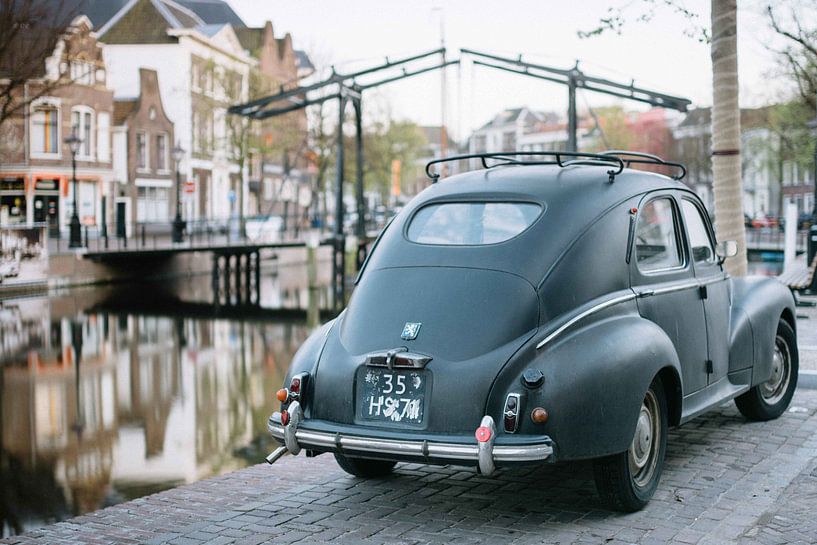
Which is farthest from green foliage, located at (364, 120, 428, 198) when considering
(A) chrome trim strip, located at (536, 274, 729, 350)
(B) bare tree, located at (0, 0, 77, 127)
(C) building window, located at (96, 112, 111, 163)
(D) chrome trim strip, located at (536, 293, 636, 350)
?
(D) chrome trim strip, located at (536, 293, 636, 350)

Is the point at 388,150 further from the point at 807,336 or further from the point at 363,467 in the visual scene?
the point at 363,467

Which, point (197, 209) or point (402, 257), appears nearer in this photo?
point (402, 257)

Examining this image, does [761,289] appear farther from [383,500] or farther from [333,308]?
[333,308]

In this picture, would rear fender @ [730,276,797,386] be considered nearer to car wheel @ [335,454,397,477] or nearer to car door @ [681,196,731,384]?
car door @ [681,196,731,384]

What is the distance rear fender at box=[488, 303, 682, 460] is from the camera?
5.10 metres

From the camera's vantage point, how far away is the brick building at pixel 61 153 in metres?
48.0

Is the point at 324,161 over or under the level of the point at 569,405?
over

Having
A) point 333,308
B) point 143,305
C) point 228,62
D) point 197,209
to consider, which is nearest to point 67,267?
point 143,305

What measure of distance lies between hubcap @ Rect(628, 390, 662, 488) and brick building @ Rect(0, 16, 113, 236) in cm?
4313

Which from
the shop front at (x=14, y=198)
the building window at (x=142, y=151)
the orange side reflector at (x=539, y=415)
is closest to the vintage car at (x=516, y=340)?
the orange side reflector at (x=539, y=415)

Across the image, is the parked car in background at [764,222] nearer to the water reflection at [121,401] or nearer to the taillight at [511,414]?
the water reflection at [121,401]

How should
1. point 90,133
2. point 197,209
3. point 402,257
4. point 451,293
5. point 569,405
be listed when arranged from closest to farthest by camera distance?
point 569,405 < point 451,293 < point 402,257 < point 90,133 < point 197,209

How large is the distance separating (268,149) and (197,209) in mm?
10189

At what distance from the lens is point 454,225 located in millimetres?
5977
